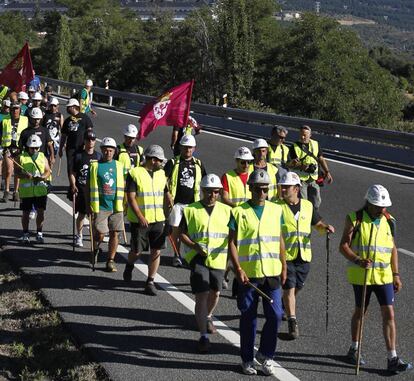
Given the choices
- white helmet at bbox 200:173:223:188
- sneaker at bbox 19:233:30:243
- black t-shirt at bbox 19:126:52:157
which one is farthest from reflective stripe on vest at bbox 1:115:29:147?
white helmet at bbox 200:173:223:188

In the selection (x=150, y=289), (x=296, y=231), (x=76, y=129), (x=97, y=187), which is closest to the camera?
(x=296, y=231)

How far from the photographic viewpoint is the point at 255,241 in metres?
7.43

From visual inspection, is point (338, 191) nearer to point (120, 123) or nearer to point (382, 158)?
point (382, 158)

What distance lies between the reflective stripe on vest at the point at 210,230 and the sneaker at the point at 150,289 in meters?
1.53

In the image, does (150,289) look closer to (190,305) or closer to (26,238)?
(190,305)

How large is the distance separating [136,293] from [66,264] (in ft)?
5.49

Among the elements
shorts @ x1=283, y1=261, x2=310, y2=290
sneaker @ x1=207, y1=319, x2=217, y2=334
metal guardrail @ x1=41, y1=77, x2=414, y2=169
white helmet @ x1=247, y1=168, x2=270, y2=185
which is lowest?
metal guardrail @ x1=41, y1=77, x2=414, y2=169

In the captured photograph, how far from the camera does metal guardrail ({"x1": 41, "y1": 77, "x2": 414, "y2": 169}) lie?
19.6 m

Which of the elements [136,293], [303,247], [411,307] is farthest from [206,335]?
[411,307]

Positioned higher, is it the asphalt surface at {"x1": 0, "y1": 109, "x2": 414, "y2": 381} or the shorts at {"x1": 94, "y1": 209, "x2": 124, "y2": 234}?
the shorts at {"x1": 94, "y1": 209, "x2": 124, "y2": 234}

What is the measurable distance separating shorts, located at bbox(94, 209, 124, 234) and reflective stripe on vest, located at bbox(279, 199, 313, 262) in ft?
9.54

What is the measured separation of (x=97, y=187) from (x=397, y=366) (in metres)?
4.82

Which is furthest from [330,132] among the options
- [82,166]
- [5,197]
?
[82,166]

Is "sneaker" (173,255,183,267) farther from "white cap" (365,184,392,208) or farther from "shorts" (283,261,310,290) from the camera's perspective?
"white cap" (365,184,392,208)
